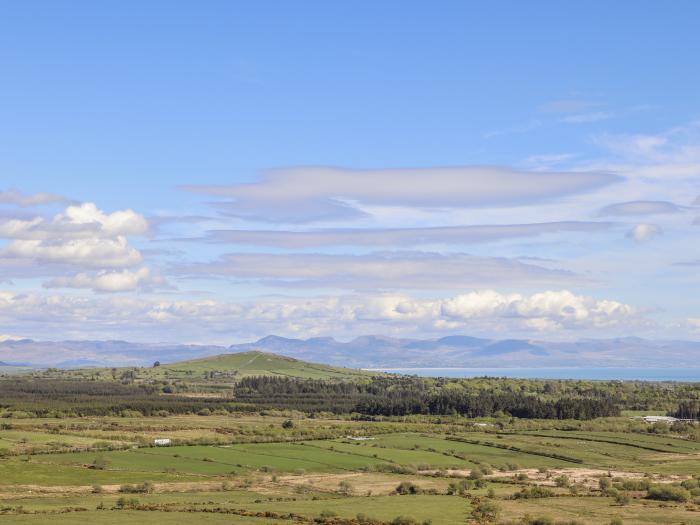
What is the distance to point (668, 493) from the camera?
92188 millimetres

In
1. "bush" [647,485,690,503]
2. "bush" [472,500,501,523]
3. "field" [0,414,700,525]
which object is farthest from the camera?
"bush" [647,485,690,503]

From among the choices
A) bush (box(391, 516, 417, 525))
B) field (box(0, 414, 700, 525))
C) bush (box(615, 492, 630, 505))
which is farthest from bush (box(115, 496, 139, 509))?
bush (box(615, 492, 630, 505))

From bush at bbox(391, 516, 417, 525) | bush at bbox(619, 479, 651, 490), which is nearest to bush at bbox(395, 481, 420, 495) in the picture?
bush at bbox(391, 516, 417, 525)

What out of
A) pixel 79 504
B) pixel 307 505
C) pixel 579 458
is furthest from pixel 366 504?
pixel 579 458

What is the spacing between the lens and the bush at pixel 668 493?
91.4 m

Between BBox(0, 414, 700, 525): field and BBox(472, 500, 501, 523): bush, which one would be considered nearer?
BBox(472, 500, 501, 523): bush

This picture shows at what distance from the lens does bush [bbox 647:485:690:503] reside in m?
91.4

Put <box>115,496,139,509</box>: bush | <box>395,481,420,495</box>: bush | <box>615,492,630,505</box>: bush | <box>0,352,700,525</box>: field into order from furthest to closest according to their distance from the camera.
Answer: <box>395,481,420,495</box>: bush < <box>615,492,630,505</box>: bush < <box>115,496,139,509</box>: bush < <box>0,352,700,525</box>: field

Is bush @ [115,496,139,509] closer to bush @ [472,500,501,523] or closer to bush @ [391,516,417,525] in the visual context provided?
bush @ [391,516,417,525]

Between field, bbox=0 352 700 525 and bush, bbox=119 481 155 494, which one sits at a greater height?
field, bbox=0 352 700 525

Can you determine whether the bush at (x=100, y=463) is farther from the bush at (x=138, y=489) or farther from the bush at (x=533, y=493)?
the bush at (x=533, y=493)

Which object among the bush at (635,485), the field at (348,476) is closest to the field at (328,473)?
the field at (348,476)

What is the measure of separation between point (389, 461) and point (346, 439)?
3432cm

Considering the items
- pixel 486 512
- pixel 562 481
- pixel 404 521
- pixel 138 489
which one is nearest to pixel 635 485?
pixel 562 481
